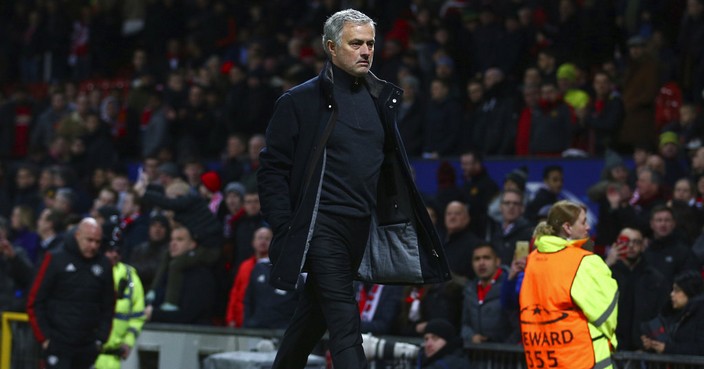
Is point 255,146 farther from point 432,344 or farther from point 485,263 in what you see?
point 432,344

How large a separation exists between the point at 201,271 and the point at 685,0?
23.4 feet

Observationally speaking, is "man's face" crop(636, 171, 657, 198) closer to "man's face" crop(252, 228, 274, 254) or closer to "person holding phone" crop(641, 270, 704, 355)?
"person holding phone" crop(641, 270, 704, 355)

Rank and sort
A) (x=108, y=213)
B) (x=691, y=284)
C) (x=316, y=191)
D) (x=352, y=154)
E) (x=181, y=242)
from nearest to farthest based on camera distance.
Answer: (x=316, y=191), (x=352, y=154), (x=691, y=284), (x=181, y=242), (x=108, y=213)

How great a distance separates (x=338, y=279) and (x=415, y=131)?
980 centimetres

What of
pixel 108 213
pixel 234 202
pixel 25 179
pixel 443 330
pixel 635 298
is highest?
pixel 25 179

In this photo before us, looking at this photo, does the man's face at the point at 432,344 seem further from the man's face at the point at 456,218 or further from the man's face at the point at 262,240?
the man's face at the point at 262,240

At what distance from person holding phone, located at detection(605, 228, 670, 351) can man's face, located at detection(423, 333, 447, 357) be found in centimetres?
143

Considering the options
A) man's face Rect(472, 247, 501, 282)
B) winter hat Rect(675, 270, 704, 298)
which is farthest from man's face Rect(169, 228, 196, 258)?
winter hat Rect(675, 270, 704, 298)

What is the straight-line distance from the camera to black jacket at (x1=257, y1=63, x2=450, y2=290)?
6.08 m

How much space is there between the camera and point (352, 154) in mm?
6223

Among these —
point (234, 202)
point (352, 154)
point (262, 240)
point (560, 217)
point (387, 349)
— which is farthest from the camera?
point (234, 202)

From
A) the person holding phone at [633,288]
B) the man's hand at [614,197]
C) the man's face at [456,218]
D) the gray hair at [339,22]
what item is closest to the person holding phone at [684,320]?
the person holding phone at [633,288]

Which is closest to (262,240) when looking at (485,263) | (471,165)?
(485,263)

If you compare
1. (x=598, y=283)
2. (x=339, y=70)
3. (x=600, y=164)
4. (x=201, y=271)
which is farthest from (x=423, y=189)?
(x=339, y=70)
